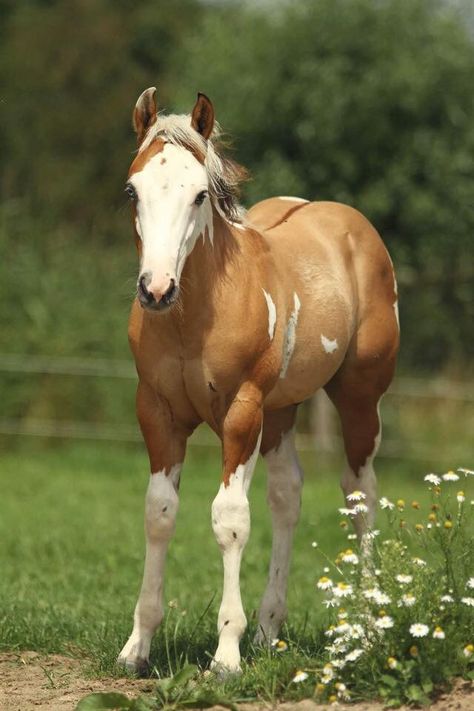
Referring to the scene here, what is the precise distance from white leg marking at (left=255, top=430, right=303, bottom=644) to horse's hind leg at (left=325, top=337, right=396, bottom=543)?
0.29m

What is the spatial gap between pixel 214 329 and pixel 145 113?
928 mm

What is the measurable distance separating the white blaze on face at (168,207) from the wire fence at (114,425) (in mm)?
9147

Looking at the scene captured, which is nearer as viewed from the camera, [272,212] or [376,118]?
[272,212]

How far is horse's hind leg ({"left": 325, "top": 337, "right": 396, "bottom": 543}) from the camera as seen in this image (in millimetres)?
6445

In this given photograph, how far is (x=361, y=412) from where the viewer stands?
6.52 meters

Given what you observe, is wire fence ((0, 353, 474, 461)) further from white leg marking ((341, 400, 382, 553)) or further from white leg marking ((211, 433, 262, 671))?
white leg marking ((211, 433, 262, 671))

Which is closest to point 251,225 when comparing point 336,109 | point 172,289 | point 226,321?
point 226,321

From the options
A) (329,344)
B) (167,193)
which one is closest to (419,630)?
(329,344)

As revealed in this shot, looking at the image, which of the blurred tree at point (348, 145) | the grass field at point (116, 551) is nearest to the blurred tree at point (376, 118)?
the blurred tree at point (348, 145)

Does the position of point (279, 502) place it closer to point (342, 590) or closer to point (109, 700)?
point (342, 590)

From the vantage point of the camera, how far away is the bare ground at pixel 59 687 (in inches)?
186

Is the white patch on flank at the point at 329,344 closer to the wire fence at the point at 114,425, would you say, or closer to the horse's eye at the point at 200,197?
the horse's eye at the point at 200,197

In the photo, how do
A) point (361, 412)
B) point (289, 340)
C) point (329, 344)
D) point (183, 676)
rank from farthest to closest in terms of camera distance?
point (361, 412) → point (329, 344) → point (289, 340) → point (183, 676)

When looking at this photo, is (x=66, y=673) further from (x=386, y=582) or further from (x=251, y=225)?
(x=251, y=225)
